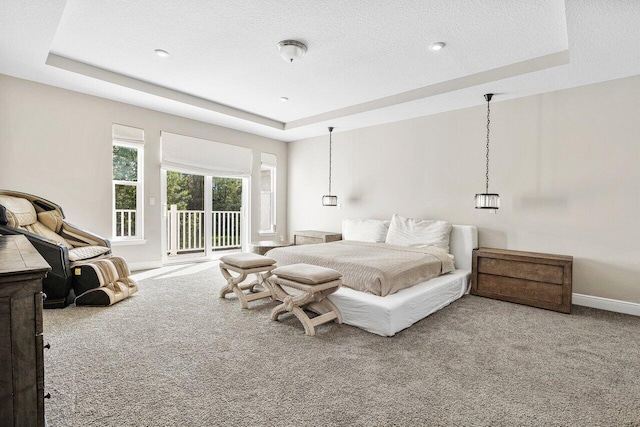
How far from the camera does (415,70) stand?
362 centimetres

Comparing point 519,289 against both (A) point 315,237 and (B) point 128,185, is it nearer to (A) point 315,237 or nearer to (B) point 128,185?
(A) point 315,237

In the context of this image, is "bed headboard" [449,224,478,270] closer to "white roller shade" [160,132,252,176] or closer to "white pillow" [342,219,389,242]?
"white pillow" [342,219,389,242]

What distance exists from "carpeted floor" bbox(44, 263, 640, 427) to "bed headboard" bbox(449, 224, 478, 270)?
3.80 ft

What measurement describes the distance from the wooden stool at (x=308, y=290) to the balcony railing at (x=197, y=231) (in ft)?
11.6

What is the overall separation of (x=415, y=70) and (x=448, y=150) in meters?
1.54

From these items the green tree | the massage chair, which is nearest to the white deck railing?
the massage chair

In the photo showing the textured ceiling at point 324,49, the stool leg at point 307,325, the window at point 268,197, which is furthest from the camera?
the window at point 268,197

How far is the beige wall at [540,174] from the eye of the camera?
344cm

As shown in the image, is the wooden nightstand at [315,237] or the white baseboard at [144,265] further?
the wooden nightstand at [315,237]

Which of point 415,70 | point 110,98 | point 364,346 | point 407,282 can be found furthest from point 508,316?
point 110,98

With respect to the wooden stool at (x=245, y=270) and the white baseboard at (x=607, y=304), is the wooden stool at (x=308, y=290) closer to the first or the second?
the wooden stool at (x=245, y=270)

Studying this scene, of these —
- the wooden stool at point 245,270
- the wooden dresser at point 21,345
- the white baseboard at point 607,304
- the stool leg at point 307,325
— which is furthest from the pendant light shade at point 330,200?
the wooden dresser at point 21,345

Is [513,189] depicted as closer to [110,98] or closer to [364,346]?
[364,346]

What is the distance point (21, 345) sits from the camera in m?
1.06
